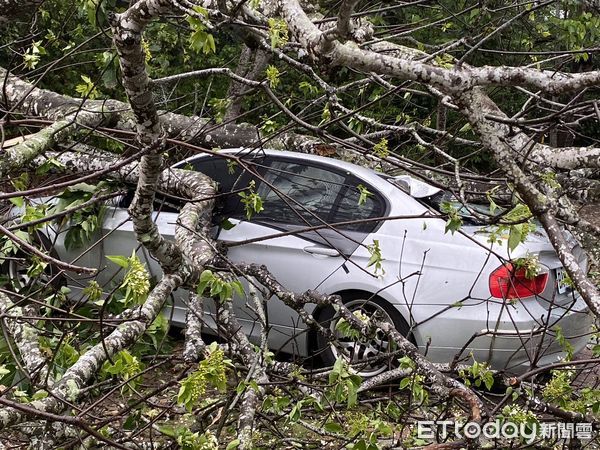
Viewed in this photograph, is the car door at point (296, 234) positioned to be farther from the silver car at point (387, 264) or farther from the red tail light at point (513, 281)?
the red tail light at point (513, 281)

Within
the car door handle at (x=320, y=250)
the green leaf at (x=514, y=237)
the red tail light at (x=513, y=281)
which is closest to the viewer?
the green leaf at (x=514, y=237)

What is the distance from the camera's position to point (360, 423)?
10.0ft

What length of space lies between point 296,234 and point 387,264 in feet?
2.48

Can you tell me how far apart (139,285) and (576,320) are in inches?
139

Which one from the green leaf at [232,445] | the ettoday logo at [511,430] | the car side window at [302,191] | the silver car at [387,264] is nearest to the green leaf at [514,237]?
the ettoday logo at [511,430]

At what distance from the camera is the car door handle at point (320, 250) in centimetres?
549

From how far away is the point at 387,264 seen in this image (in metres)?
5.37

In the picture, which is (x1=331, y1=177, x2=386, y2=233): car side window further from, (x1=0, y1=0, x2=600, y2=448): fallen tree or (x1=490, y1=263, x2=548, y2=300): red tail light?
(x1=490, y1=263, x2=548, y2=300): red tail light

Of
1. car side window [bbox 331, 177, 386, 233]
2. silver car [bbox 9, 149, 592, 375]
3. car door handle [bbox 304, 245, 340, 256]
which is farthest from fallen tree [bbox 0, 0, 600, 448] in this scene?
car door handle [bbox 304, 245, 340, 256]

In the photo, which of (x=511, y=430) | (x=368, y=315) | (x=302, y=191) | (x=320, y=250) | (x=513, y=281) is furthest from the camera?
(x=302, y=191)

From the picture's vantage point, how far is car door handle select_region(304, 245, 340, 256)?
5488 mm

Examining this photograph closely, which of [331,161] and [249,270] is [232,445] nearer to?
[249,270]

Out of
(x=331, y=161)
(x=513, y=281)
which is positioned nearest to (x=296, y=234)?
(x=331, y=161)

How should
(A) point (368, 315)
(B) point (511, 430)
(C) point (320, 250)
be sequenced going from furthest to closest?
(C) point (320, 250)
(A) point (368, 315)
(B) point (511, 430)
